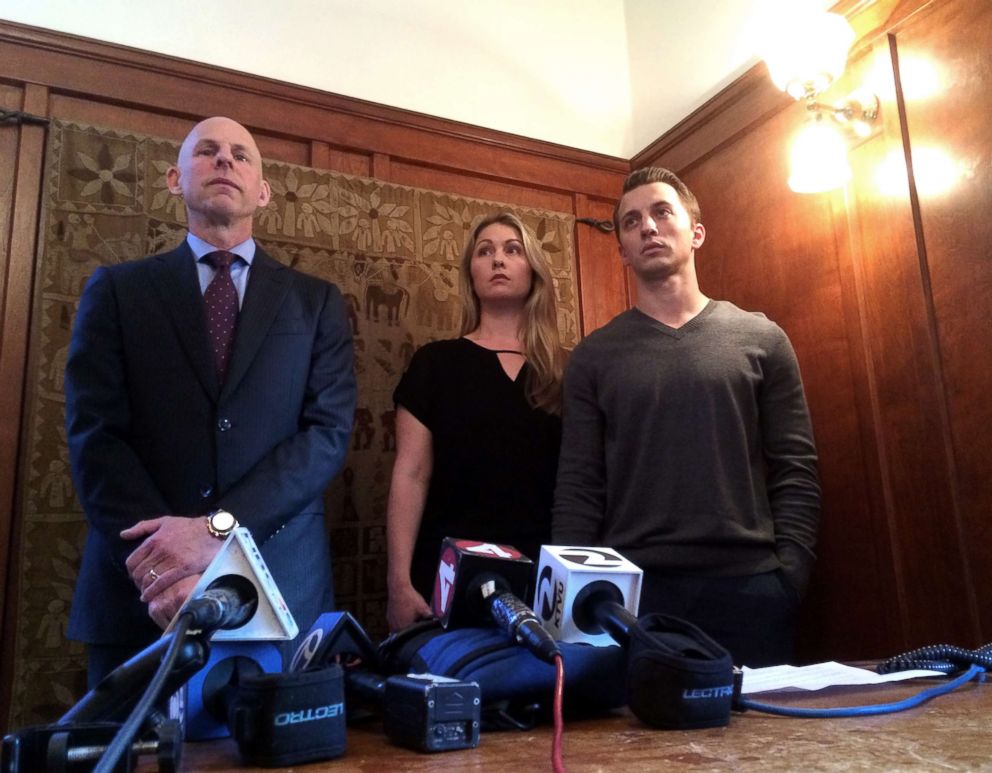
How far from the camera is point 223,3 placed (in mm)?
2262

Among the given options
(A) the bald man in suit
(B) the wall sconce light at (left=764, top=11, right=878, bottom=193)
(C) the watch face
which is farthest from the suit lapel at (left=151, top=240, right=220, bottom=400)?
(B) the wall sconce light at (left=764, top=11, right=878, bottom=193)

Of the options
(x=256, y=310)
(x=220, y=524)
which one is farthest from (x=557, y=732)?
(x=256, y=310)

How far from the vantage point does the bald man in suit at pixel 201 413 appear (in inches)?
50.0

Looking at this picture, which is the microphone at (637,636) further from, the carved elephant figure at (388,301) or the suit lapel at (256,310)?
the carved elephant figure at (388,301)

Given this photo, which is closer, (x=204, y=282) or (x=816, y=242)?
(x=204, y=282)

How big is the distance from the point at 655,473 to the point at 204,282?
3.35 feet

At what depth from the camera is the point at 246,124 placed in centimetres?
220

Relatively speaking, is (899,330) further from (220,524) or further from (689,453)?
(220,524)

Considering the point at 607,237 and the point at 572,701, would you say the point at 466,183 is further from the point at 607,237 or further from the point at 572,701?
the point at 572,701

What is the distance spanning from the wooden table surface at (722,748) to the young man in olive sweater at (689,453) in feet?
2.59

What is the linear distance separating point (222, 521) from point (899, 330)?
1542mm

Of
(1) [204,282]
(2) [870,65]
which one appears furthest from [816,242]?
(1) [204,282]

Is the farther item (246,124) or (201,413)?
(246,124)

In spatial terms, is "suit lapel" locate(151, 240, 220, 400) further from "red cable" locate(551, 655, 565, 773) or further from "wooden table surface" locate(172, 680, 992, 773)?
"red cable" locate(551, 655, 565, 773)
